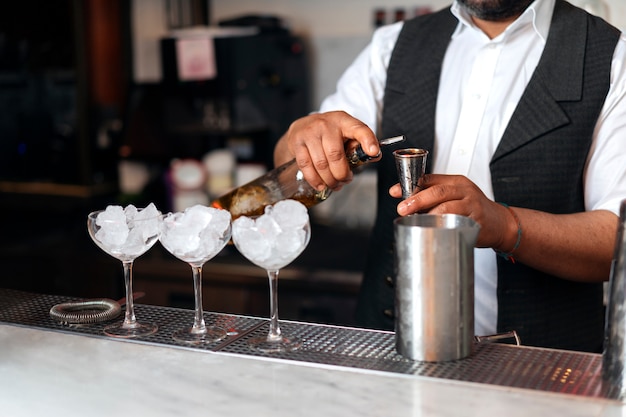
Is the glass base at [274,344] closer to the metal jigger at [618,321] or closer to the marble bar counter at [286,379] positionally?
the marble bar counter at [286,379]

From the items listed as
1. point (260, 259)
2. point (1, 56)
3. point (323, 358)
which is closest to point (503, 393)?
point (323, 358)

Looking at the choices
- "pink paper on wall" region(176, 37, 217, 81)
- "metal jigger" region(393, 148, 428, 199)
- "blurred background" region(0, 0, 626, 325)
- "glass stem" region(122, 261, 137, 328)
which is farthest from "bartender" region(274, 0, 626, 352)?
"pink paper on wall" region(176, 37, 217, 81)

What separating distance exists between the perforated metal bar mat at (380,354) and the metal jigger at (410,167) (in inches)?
10.7

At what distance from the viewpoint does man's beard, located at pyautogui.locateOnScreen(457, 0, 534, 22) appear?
2.04 metres

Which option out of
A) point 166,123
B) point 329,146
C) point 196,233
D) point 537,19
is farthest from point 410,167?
point 166,123

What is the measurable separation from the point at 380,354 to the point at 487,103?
851 mm

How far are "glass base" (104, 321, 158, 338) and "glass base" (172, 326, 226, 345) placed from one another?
0.06 m

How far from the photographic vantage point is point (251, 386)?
141 centimetres

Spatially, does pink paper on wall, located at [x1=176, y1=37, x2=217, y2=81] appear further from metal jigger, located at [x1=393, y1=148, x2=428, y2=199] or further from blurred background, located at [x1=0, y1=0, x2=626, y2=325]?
metal jigger, located at [x1=393, y1=148, x2=428, y2=199]

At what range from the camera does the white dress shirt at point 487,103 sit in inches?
80.0

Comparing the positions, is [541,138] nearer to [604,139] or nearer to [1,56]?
[604,139]

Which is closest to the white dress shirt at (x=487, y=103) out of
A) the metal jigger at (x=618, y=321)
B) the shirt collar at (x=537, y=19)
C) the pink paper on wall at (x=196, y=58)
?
the shirt collar at (x=537, y=19)

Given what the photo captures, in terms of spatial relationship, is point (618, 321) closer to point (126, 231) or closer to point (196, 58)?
A: point (126, 231)

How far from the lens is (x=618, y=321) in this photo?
135cm
